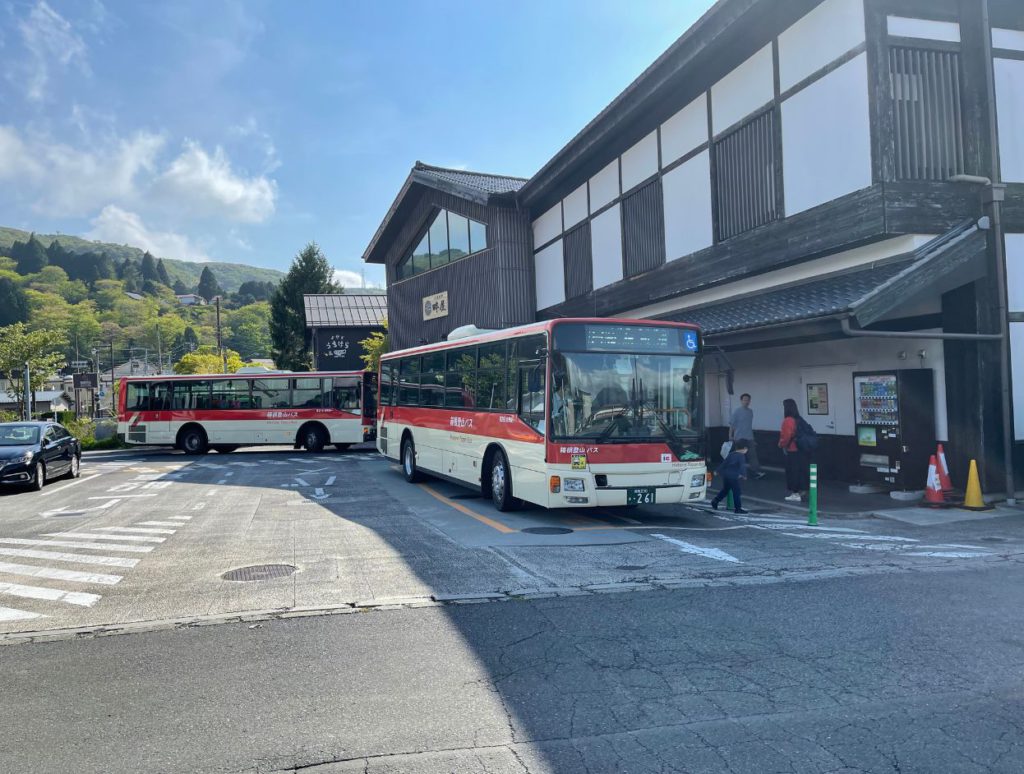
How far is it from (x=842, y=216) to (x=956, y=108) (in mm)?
2535

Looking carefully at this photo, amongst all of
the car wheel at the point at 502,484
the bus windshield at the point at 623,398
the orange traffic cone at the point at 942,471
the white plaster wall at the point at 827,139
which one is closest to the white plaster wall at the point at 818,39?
the white plaster wall at the point at 827,139

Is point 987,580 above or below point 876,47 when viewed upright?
below

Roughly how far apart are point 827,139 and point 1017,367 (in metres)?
4.80

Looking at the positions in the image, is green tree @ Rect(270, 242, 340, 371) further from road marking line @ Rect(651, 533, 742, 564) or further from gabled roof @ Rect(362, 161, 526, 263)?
road marking line @ Rect(651, 533, 742, 564)

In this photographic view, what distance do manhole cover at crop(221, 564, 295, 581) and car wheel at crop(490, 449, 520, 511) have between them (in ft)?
14.3

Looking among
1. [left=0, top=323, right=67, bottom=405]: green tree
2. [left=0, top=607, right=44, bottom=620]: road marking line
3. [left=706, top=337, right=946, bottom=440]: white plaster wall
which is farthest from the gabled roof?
[left=0, top=323, right=67, bottom=405]: green tree

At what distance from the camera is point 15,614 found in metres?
7.06

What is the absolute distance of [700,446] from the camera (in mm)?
11312

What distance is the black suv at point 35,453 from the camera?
17016 mm

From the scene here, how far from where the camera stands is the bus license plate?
10.9 m

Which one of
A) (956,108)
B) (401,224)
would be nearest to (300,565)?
(956,108)

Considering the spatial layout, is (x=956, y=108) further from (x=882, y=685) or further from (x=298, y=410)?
(x=298, y=410)

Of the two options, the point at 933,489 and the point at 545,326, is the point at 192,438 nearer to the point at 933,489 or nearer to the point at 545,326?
the point at 545,326

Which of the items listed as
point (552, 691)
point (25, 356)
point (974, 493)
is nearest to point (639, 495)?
point (974, 493)
